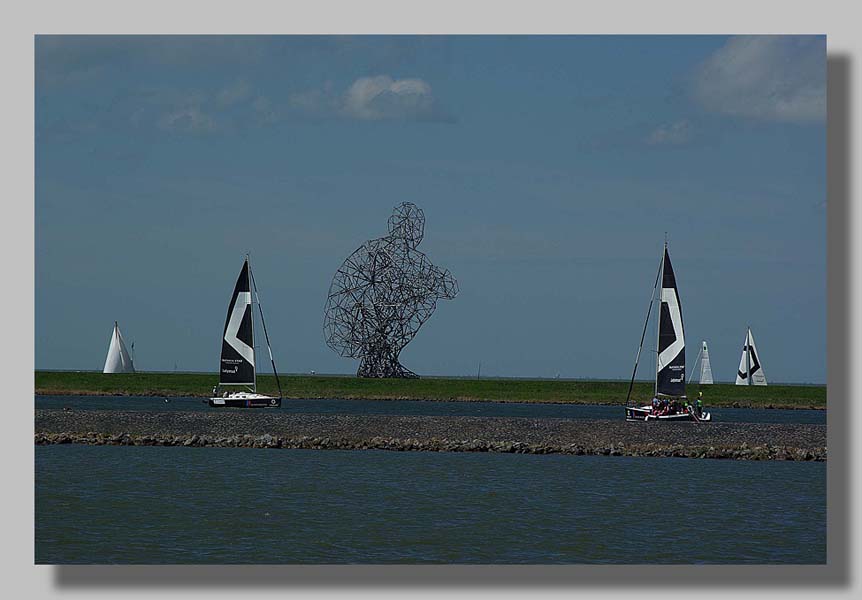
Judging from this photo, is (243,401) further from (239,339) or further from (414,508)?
(414,508)

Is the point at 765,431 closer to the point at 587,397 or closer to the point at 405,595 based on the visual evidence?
the point at 405,595

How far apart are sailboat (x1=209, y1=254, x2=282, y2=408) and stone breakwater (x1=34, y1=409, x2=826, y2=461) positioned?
14.5 m

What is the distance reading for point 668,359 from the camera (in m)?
58.6

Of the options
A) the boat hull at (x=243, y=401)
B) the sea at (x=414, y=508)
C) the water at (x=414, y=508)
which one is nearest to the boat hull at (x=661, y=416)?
the sea at (x=414, y=508)

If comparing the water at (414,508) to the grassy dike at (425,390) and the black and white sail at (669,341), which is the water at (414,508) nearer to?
the black and white sail at (669,341)

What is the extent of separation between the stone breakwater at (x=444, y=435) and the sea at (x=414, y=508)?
1.00 m

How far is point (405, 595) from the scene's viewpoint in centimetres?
1645

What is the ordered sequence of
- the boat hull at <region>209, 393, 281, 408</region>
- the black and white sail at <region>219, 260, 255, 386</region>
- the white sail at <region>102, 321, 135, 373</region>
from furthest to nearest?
the white sail at <region>102, 321, 135, 373</region> < the boat hull at <region>209, 393, 281, 408</region> < the black and white sail at <region>219, 260, 255, 386</region>

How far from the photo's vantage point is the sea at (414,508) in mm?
24031

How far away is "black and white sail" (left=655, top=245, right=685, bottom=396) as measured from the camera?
57531 mm

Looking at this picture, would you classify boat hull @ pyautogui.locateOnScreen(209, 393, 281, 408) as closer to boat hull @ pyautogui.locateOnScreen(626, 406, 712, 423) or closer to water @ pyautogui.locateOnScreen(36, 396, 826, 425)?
water @ pyautogui.locateOnScreen(36, 396, 826, 425)

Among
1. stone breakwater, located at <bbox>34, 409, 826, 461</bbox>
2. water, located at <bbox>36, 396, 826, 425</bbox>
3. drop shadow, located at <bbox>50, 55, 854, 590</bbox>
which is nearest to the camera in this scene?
drop shadow, located at <bbox>50, 55, 854, 590</bbox>

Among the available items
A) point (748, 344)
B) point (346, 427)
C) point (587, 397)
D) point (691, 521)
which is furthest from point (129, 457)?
point (748, 344)

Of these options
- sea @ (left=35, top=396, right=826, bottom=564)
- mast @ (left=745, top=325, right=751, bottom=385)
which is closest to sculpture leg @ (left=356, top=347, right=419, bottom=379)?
mast @ (left=745, top=325, right=751, bottom=385)
